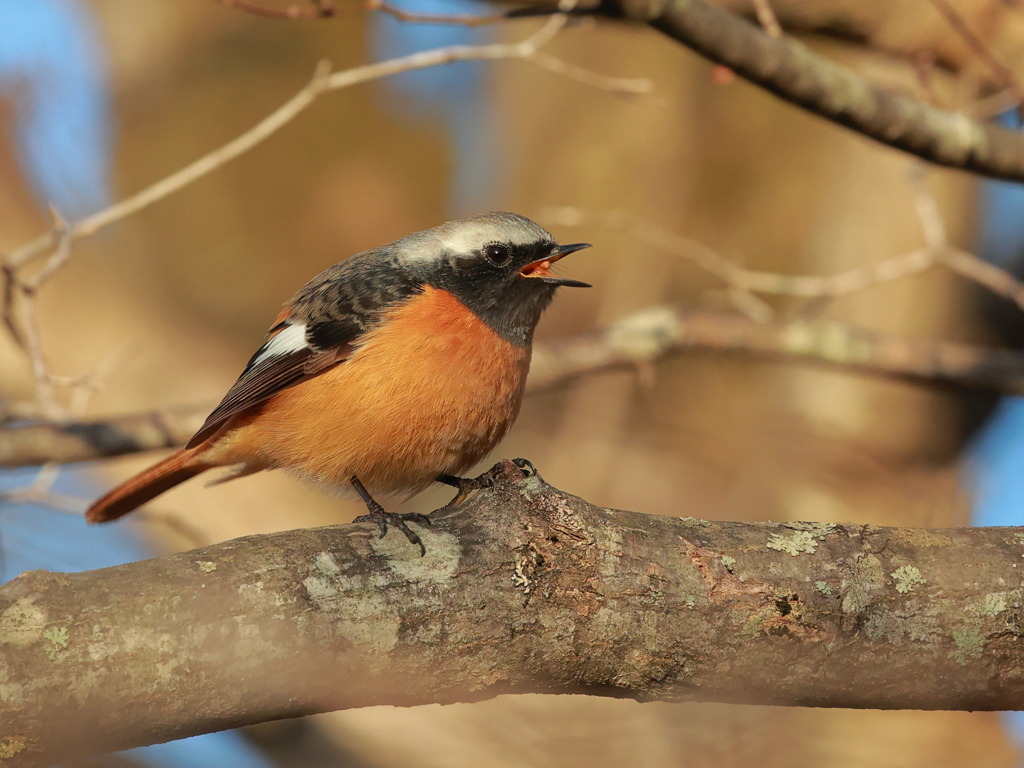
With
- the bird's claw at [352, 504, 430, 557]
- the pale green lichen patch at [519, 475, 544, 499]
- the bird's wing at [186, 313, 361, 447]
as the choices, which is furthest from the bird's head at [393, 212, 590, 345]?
the pale green lichen patch at [519, 475, 544, 499]

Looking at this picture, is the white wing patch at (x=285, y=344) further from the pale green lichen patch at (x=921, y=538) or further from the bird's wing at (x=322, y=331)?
the pale green lichen patch at (x=921, y=538)

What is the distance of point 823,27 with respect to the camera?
6332 mm

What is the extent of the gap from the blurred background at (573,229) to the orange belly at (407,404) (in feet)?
4.14

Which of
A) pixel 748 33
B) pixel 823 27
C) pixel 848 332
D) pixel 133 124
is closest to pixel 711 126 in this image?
pixel 823 27

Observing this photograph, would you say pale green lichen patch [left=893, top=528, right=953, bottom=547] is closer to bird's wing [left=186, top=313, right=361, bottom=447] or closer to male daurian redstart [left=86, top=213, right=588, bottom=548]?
male daurian redstart [left=86, top=213, right=588, bottom=548]

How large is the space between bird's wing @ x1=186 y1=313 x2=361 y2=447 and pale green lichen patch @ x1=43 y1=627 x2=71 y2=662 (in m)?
2.28

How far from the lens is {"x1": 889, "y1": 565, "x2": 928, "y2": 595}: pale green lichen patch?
2.66m

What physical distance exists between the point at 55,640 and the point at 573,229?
8.69 metres

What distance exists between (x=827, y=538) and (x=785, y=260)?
25.1ft

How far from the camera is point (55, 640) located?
2.09 m

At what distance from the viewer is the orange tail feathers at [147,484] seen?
4.67 meters

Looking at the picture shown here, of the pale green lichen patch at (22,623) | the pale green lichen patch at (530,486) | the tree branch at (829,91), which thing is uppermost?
the tree branch at (829,91)

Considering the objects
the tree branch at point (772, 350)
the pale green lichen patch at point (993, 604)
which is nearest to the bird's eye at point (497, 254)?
the tree branch at point (772, 350)

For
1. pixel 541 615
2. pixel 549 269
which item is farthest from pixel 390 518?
pixel 549 269
